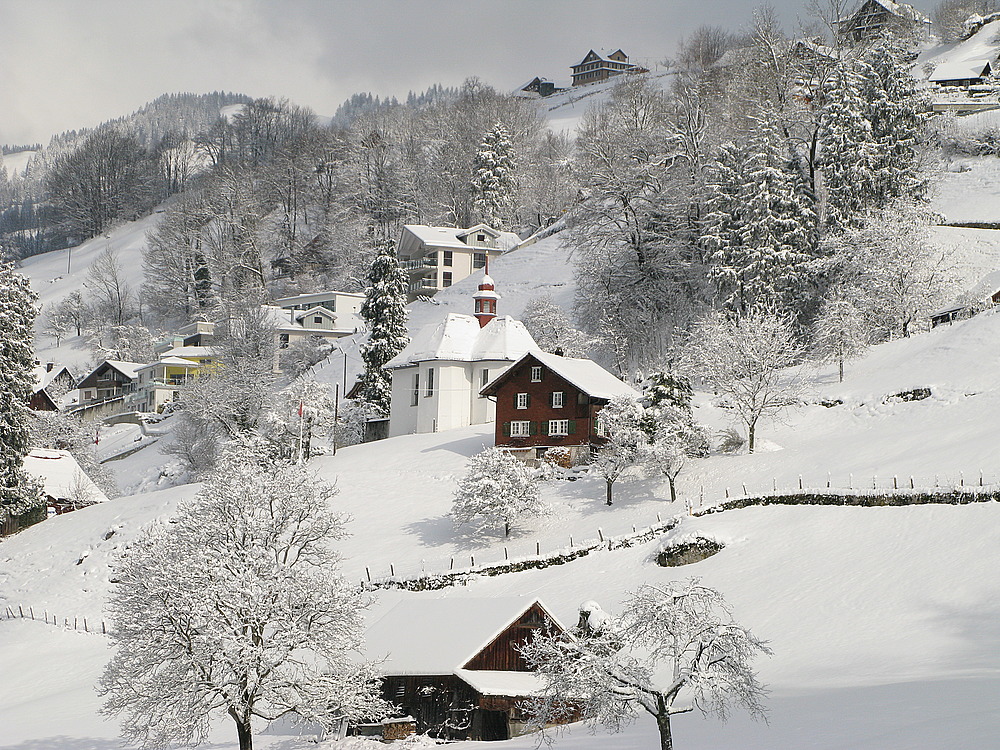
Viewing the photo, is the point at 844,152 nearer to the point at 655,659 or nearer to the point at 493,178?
the point at 655,659

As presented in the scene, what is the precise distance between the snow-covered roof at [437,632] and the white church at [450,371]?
102 feet

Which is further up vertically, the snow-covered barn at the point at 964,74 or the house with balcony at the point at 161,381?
the snow-covered barn at the point at 964,74

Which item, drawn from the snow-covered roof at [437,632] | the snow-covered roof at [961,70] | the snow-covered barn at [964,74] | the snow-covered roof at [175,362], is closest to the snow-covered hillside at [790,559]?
the snow-covered roof at [437,632]

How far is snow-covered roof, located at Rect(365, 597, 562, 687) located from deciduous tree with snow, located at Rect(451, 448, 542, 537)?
11202 millimetres

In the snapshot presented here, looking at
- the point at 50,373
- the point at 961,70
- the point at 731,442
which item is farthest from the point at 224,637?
the point at 961,70

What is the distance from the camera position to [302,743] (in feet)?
89.7

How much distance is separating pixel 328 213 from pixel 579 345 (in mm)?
74422

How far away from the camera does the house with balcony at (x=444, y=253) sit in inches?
4033

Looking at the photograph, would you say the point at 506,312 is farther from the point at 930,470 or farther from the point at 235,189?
the point at 235,189

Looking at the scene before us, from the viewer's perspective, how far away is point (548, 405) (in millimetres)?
53562

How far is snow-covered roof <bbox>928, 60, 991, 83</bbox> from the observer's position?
104 metres

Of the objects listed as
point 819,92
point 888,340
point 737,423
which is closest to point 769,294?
point 888,340

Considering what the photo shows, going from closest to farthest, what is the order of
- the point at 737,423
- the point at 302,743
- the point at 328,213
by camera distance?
the point at 302,743 < the point at 737,423 < the point at 328,213

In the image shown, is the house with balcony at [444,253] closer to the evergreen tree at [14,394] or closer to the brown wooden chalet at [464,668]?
the evergreen tree at [14,394]
